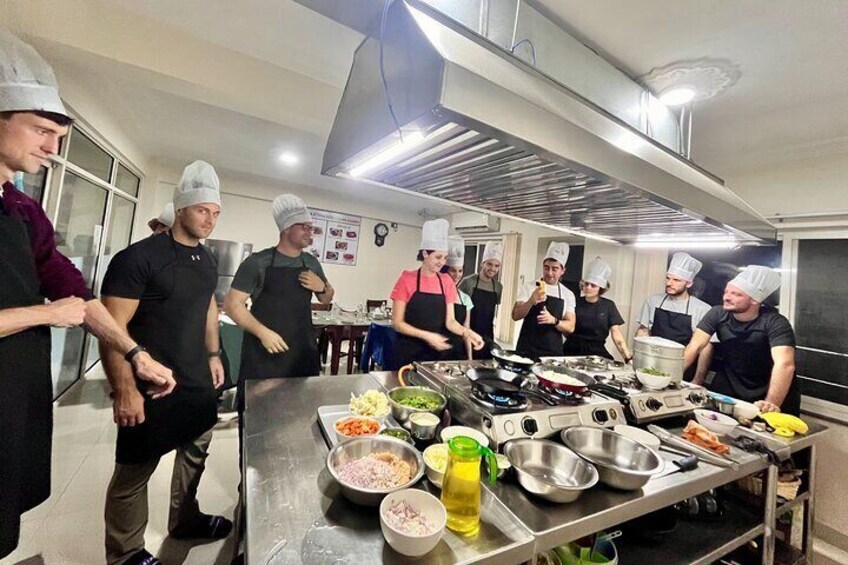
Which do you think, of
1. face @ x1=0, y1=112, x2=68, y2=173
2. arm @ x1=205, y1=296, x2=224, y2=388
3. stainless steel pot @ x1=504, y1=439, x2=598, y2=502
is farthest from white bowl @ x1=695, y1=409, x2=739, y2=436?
face @ x1=0, y1=112, x2=68, y2=173

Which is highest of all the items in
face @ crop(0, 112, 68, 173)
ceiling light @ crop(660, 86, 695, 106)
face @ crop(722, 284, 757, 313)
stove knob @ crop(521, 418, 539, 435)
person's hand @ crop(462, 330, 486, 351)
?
ceiling light @ crop(660, 86, 695, 106)

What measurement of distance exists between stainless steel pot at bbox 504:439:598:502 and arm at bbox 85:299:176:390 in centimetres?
123

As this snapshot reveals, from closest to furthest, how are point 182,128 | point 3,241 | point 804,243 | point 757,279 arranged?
1. point 3,241
2. point 757,279
3. point 804,243
4. point 182,128

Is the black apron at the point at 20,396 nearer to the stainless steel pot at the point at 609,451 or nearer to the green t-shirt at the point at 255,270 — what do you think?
the green t-shirt at the point at 255,270

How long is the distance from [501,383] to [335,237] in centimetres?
493

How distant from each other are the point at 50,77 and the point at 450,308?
6.40 ft

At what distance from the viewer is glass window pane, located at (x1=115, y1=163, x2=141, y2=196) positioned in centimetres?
359

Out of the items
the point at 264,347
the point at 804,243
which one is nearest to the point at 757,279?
the point at 804,243

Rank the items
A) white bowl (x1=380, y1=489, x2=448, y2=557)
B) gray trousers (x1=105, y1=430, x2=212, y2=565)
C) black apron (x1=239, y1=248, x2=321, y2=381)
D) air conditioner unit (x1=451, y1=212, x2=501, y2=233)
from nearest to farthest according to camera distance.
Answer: white bowl (x1=380, y1=489, x2=448, y2=557)
gray trousers (x1=105, y1=430, x2=212, y2=565)
black apron (x1=239, y1=248, x2=321, y2=381)
air conditioner unit (x1=451, y1=212, x2=501, y2=233)

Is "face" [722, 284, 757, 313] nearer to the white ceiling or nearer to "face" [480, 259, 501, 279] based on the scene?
the white ceiling

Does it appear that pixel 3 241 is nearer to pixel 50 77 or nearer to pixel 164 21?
pixel 50 77

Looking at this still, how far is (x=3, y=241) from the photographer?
0.90 meters

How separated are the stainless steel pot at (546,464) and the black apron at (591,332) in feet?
5.70

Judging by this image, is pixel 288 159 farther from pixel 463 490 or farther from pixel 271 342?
pixel 463 490
